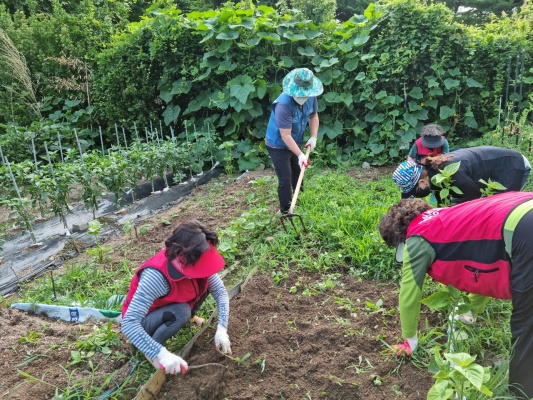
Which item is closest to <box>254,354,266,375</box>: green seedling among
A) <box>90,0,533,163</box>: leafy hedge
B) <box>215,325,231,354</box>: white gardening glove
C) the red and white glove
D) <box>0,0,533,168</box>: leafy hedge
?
<box>215,325,231,354</box>: white gardening glove

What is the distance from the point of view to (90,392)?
2.20 m

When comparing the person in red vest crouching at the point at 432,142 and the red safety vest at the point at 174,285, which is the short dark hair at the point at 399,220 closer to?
the red safety vest at the point at 174,285

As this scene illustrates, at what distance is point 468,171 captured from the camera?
3.11 m

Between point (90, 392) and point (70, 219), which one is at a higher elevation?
point (90, 392)

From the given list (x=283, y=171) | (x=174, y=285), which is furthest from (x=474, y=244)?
(x=283, y=171)

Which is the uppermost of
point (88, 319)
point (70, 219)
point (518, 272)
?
point (518, 272)

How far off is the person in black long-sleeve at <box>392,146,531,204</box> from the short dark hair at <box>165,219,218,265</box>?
1.65 metres

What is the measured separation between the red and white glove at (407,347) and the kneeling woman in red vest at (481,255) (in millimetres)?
81

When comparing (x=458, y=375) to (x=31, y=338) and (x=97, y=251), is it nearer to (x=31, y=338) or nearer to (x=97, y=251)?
(x=31, y=338)

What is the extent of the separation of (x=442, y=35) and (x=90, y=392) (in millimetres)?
6429

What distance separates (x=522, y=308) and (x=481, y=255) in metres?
0.26

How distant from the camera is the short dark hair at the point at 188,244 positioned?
2.08 metres

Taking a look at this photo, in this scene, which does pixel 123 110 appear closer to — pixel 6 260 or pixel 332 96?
pixel 332 96

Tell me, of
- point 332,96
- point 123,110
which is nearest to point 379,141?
point 332,96
